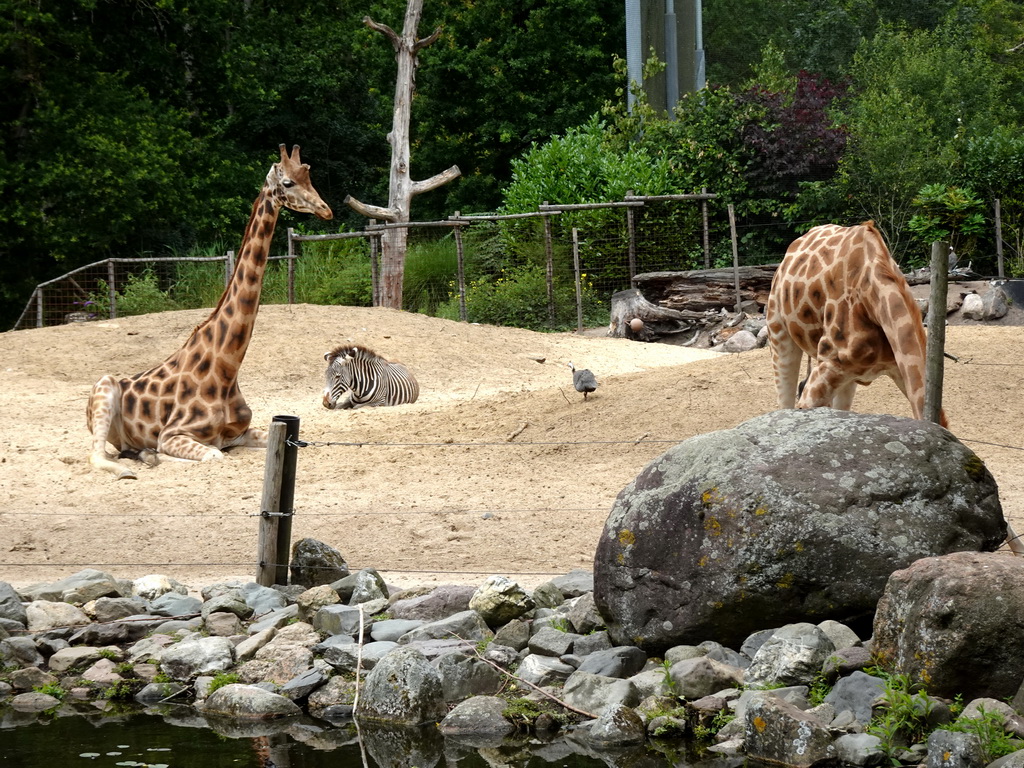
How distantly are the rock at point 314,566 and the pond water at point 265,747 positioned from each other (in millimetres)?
1453

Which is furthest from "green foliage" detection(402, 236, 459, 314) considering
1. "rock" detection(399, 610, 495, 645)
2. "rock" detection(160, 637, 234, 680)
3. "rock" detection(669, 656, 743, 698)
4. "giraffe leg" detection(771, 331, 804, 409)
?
"rock" detection(669, 656, 743, 698)

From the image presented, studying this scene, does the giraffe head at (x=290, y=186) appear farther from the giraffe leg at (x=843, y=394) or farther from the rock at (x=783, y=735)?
the rock at (x=783, y=735)

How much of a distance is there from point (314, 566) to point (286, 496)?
48cm

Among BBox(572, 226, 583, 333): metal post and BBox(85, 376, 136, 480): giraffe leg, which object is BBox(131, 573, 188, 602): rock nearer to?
BBox(85, 376, 136, 480): giraffe leg

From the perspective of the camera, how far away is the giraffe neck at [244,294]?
1147cm

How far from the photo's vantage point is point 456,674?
5891 mm

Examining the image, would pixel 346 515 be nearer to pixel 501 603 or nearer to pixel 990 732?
pixel 501 603

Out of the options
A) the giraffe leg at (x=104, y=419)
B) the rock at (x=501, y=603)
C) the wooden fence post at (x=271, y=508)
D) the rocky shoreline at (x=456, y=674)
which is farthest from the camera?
the giraffe leg at (x=104, y=419)

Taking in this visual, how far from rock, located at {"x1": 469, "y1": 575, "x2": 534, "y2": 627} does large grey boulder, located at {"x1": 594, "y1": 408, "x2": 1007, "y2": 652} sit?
771mm

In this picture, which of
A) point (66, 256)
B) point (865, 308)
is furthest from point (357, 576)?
point (66, 256)

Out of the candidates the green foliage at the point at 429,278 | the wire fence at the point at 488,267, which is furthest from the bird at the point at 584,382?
the green foliage at the point at 429,278

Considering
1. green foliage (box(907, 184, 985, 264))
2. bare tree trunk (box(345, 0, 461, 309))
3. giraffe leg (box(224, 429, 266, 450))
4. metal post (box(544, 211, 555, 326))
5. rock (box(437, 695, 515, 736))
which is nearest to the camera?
rock (box(437, 695, 515, 736))

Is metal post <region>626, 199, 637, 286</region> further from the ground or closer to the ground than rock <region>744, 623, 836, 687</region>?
further from the ground

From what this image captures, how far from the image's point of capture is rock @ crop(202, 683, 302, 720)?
19.6ft
